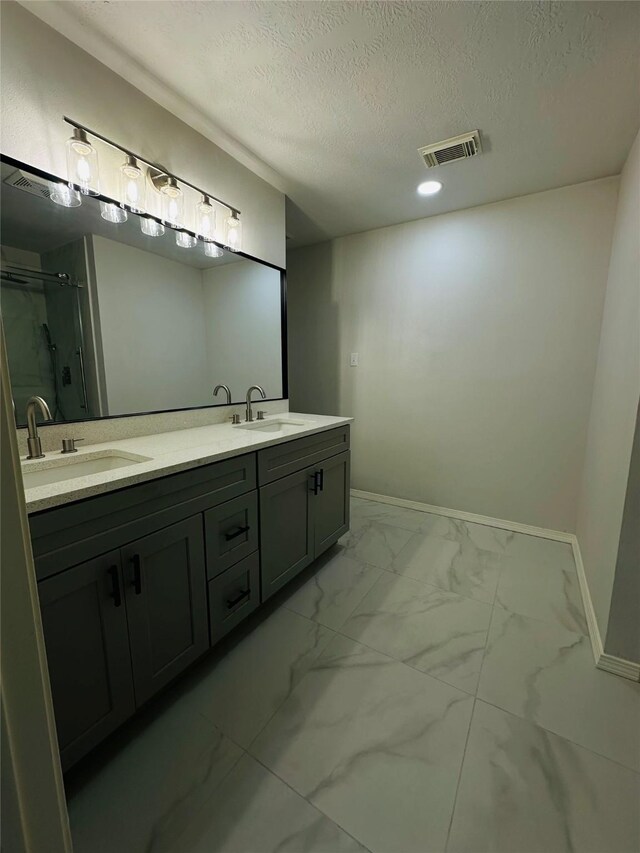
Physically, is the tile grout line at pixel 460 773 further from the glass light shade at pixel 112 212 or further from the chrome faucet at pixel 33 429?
the glass light shade at pixel 112 212

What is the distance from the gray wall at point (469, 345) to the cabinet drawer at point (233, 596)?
5.93 ft

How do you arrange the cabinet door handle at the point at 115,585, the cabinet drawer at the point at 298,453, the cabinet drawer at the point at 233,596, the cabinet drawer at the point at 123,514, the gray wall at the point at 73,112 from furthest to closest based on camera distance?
the cabinet drawer at the point at 298,453 → the cabinet drawer at the point at 233,596 → the gray wall at the point at 73,112 → the cabinet door handle at the point at 115,585 → the cabinet drawer at the point at 123,514

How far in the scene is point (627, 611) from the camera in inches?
52.6

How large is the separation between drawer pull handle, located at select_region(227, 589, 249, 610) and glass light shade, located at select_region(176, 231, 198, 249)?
170cm

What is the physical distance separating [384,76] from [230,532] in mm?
1933

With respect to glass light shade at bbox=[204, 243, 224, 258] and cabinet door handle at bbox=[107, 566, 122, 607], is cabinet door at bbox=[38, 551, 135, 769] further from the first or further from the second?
glass light shade at bbox=[204, 243, 224, 258]

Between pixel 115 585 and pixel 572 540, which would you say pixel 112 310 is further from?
pixel 572 540

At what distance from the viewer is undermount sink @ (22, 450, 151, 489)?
1152 mm

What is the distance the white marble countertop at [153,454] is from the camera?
0.88 m

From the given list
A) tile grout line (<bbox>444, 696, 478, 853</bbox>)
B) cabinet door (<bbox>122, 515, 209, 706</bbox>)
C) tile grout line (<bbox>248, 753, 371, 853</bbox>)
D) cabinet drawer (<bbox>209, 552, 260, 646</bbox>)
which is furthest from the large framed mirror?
tile grout line (<bbox>444, 696, 478, 853</bbox>)

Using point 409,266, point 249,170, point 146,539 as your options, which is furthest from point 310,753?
point 409,266

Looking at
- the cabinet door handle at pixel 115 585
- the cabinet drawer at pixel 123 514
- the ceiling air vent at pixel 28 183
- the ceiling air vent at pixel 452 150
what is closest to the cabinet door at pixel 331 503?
the cabinet drawer at pixel 123 514

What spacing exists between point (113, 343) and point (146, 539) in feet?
3.03

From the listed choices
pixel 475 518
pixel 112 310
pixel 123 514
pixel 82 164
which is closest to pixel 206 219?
pixel 82 164
